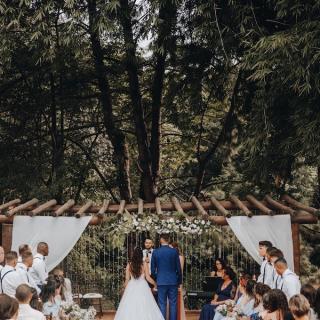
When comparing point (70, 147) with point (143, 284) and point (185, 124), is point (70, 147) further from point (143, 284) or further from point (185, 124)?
point (143, 284)

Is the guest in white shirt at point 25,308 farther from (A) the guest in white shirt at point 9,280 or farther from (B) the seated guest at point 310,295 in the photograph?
(B) the seated guest at point 310,295

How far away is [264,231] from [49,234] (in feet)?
12.9

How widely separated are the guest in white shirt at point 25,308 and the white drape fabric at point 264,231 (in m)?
5.81

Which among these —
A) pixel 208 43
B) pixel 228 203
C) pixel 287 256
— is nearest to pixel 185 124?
pixel 208 43

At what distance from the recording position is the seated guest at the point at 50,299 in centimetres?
784

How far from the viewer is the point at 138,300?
1030 cm

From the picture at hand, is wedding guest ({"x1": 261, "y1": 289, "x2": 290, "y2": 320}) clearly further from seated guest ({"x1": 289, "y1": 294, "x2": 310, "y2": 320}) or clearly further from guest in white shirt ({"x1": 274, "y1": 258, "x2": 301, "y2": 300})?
guest in white shirt ({"x1": 274, "y1": 258, "x2": 301, "y2": 300})

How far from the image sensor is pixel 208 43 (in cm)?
1285

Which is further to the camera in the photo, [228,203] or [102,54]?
[102,54]

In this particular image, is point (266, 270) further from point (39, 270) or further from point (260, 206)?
point (39, 270)

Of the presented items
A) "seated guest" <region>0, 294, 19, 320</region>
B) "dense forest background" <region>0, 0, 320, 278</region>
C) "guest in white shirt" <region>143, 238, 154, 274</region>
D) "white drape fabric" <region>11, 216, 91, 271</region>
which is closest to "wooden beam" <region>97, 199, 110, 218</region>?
"white drape fabric" <region>11, 216, 91, 271</region>

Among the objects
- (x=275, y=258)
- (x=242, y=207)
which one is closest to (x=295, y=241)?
(x=242, y=207)

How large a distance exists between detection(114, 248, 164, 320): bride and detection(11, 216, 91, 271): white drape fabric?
157cm

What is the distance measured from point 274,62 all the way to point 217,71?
3866mm
